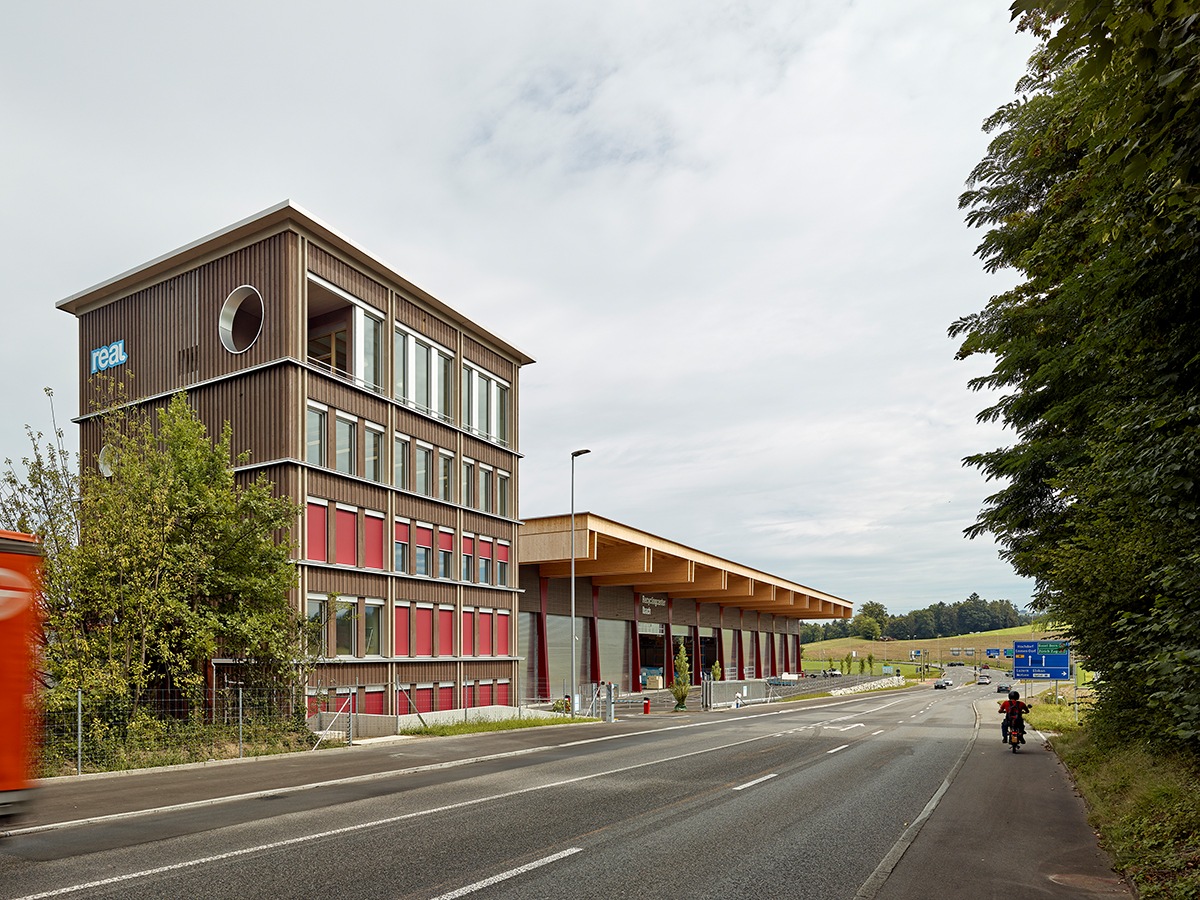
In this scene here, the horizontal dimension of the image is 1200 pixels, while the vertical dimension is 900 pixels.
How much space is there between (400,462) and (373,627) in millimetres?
6894

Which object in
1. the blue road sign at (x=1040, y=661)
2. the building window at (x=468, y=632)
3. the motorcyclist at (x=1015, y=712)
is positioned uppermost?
the building window at (x=468, y=632)

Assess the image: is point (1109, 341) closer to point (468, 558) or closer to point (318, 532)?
point (318, 532)

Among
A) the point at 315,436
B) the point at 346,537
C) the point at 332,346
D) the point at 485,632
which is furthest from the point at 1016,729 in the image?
the point at 332,346

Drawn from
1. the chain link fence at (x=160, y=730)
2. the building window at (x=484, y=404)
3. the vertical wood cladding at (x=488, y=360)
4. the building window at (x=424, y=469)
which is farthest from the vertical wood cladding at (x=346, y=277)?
the chain link fence at (x=160, y=730)

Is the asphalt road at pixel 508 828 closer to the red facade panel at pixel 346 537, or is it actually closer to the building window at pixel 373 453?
the red facade panel at pixel 346 537

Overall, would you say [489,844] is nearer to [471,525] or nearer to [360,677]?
[360,677]

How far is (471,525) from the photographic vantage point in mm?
43438

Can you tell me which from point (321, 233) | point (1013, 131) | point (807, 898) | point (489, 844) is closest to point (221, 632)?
point (321, 233)

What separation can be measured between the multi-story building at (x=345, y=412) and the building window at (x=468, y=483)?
0.26ft

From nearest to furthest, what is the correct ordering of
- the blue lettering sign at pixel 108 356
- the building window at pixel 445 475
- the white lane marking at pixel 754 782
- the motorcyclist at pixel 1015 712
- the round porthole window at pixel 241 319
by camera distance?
the white lane marking at pixel 754 782
the motorcyclist at pixel 1015 712
the round porthole window at pixel 241 319
the blue lettering sign at pixel 108 356
the building window at pixel 445 475

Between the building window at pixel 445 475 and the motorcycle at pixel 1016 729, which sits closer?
the motorcycle at pixel 1016 729

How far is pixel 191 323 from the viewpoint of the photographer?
35812 millimetres

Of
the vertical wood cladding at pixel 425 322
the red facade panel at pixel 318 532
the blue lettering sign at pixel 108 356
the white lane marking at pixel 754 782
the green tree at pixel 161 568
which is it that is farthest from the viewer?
the vertical wood cladding at pixel 425 322

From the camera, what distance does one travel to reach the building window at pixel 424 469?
40.2 meters
